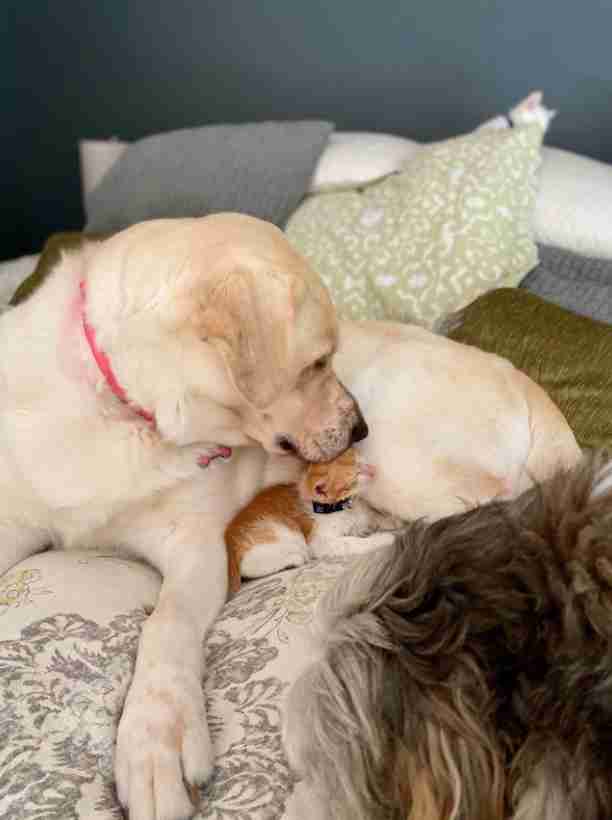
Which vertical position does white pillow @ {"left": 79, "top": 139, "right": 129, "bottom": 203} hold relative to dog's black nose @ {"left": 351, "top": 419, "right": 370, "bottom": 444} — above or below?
below

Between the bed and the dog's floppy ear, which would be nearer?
the bed

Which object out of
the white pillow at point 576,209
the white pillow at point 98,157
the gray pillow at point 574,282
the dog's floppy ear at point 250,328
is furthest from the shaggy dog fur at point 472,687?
the white pillow at point 98,157

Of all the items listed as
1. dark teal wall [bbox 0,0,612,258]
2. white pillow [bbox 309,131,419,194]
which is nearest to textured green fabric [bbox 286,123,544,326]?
white pillow [bbox 309,131,419,194]

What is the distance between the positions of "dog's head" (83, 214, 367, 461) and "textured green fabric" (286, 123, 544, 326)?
0.66 meters

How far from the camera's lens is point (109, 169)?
255 cm

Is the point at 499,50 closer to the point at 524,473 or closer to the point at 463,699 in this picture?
the point at 524,473

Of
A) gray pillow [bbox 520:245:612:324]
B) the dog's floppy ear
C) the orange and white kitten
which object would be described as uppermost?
the dog's floppy ear

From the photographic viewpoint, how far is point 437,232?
6.19ft

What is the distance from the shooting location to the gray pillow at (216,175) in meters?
2.21

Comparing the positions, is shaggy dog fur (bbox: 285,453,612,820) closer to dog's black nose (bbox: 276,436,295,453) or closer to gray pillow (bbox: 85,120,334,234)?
dog's black nose (bbox: 276,436,295,453)

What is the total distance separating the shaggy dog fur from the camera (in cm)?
67

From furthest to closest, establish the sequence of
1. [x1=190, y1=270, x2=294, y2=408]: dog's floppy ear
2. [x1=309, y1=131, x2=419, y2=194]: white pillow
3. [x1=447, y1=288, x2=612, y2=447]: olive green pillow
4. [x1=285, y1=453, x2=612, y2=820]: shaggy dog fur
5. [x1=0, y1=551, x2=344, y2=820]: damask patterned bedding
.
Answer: [x1=309, y1=131, x2=419, y2=194]: white pillow, [x1=447, y1=288, x2=612, y2=447]: olive green pillow, [x1=190, y1=270, x2=294, y2=408]: dog's floppy ear, [x1=0, y1=551, x2=344, y2=820]: damask patterned bedding, [x1=285, y1=453, x2=612, y2=820]: shaggy dog fur

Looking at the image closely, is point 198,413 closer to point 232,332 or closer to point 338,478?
point 232,332

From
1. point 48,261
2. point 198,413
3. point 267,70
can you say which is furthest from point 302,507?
point 267,70
